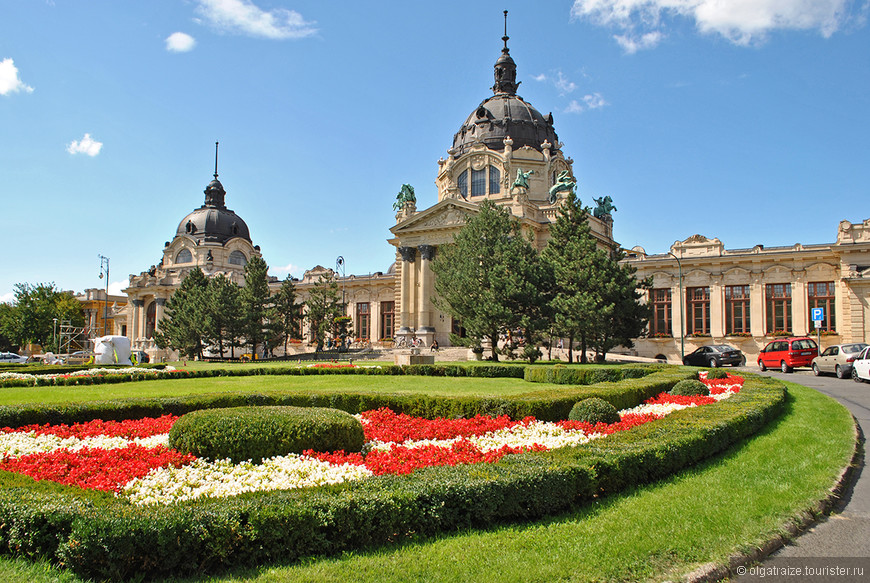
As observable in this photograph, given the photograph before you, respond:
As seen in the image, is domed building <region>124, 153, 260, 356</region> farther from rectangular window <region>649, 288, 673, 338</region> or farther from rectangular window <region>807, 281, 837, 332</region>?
rectangular window <region>807, 281, 837, 332</region>

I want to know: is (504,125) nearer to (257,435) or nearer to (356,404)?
(356,404)

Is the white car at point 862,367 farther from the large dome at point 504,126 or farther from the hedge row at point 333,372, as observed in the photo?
the large dome at point 504,126

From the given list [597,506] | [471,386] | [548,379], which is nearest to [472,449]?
[597,506]

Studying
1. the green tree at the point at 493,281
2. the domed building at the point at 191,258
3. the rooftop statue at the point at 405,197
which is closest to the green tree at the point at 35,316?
the domed building at the point at 191,258

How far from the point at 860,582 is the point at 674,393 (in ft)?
37.8

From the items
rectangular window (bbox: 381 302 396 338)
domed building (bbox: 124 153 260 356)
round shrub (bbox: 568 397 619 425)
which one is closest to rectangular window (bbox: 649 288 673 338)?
rectangular window (bbox: 381 302 396 338)

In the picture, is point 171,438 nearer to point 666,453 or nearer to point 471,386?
point 666,453

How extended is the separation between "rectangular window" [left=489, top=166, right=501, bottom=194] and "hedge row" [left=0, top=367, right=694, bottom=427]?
4140 centimetres

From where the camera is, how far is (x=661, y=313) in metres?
52.3

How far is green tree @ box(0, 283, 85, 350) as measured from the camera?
81375mm

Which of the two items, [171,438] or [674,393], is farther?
[674,393]

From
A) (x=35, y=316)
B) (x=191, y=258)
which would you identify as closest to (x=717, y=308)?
(x=191, y=258)

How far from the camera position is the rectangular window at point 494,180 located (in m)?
56.0

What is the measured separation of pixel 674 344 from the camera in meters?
50.8
